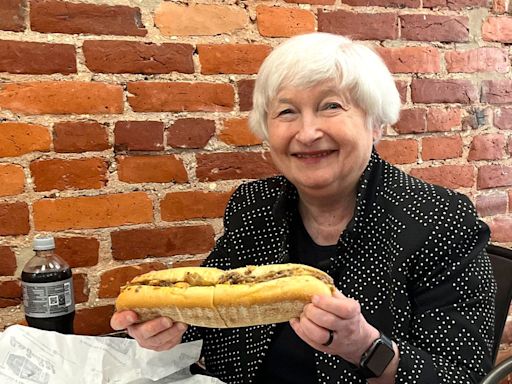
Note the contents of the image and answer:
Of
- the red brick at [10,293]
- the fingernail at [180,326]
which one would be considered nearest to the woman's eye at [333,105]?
the fingernail at [180,326]

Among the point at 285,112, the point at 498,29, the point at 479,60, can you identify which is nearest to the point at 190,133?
the point at 285,112

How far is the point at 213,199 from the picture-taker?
1518 millimetres

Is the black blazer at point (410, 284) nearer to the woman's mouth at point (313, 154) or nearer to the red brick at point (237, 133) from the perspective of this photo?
the woman's mouth at point (313, 154)

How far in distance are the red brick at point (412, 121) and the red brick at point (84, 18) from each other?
821 millimetres

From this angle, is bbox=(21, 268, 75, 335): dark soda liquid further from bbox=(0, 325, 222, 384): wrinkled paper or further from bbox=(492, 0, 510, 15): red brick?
bbox=(492, 0, 510, 15): red brick

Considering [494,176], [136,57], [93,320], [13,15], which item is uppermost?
[13,15]

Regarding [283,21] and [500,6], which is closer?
[283,21]

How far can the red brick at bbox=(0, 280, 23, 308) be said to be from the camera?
1337 millimetres

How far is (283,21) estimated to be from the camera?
1.54 meters

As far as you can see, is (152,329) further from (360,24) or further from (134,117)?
(360,24)

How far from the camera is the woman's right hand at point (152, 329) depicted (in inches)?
39.6

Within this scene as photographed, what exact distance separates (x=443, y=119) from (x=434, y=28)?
0.93ft

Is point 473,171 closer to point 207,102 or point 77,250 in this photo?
point 207,102

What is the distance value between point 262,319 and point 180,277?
0.52 feet
